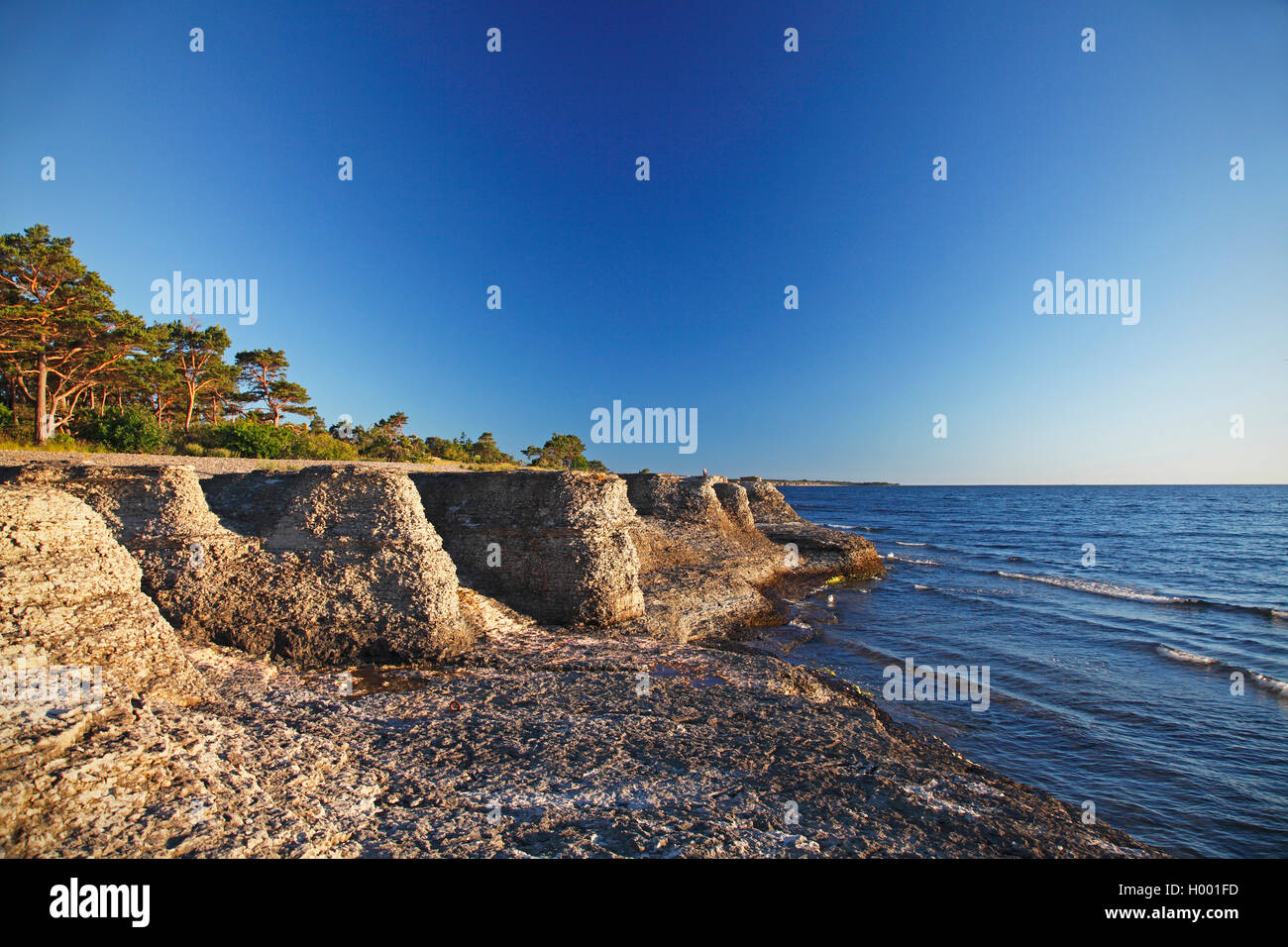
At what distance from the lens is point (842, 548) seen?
28672mm

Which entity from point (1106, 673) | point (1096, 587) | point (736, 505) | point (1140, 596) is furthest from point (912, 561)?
point (1106, 673)

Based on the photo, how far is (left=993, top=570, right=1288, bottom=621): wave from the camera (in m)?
20.4

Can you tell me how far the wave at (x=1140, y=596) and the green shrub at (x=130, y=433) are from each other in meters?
43.8

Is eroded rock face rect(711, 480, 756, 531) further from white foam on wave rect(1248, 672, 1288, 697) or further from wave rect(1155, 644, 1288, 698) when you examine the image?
white foam on wave rect(1248, 672, 1288, 697)

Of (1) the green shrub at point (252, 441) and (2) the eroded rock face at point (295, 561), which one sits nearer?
(2) the eroded rock face at point (295, 561)

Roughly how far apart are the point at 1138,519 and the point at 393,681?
8396 cm

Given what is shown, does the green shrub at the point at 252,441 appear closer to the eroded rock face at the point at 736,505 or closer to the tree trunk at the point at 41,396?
the tree trunk at the point at 41,396

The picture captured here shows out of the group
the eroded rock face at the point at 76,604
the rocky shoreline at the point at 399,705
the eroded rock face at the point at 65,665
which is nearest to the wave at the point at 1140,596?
the rocky shoreline at the point at 399,705

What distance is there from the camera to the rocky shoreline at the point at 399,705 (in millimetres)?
4492

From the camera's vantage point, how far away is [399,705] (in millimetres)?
7613

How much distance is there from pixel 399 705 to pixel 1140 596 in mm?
29963
